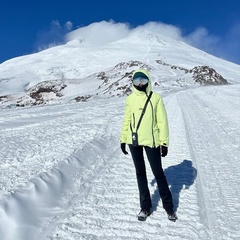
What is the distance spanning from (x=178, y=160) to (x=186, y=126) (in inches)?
201

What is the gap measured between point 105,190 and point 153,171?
1431 millimetres

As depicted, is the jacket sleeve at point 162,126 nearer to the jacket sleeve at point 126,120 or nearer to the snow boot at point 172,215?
the jacket sleeve at point 126,120

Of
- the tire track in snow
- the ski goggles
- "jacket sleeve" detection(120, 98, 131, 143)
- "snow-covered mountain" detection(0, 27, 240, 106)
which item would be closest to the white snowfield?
the tire track in snow

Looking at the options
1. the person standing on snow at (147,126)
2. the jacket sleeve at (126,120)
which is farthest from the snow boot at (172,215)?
the jacket sleeve at (126,120)

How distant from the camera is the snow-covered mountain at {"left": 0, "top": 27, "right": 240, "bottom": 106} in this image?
7038 centimetres

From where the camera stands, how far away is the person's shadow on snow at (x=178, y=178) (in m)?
5.66

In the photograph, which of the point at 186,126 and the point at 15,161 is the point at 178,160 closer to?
the point at 15,161

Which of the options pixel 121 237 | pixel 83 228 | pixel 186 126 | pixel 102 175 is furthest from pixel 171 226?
pixel 186 126

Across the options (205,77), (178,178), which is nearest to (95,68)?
(205,77)

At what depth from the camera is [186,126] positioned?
1296 cm

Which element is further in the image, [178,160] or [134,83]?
[178,160]

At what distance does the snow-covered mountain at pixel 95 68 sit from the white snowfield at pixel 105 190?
49.3m

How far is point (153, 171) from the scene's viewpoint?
489 centimetres

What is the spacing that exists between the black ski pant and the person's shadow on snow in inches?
12.0
